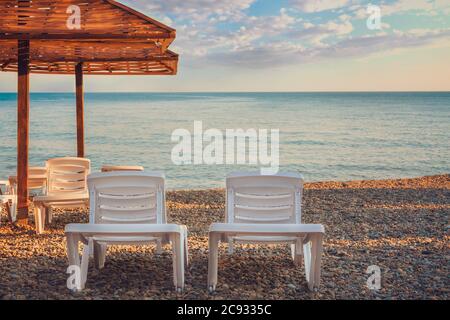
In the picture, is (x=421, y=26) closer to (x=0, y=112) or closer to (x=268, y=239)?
(x=0, y=112)

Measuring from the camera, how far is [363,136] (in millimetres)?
34625

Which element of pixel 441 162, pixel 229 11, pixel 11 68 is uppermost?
Result: pixel 229 11

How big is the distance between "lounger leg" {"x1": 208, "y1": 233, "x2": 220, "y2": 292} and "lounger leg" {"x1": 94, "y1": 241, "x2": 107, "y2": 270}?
1.17m

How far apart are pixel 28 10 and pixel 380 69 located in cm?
4649

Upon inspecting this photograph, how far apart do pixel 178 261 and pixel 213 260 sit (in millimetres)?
273

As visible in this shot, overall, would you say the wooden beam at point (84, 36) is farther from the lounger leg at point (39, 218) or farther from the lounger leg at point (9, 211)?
the lounger leg at point (9, 211)

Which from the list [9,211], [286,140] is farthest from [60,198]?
[286,140]

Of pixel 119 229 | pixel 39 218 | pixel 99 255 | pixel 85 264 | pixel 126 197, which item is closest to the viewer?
pixel 119 229

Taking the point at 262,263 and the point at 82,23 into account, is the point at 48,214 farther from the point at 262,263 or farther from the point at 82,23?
the point at 262,263

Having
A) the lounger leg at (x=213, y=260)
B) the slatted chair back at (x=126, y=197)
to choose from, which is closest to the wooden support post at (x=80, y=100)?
the slatted chair back at (x=126, y=197)

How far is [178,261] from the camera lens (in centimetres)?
432

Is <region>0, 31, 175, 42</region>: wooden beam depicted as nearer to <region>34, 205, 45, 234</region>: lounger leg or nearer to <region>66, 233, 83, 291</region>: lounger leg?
<region>34, 205, 45, 234</region>: lounger leg

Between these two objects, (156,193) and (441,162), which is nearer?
(156,193)

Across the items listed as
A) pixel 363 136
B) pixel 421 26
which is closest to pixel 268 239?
pixel 363 136
